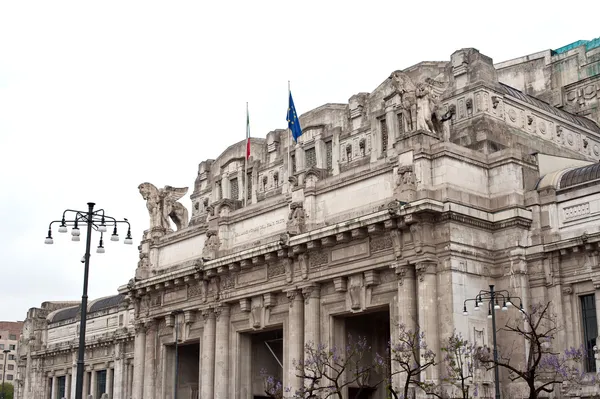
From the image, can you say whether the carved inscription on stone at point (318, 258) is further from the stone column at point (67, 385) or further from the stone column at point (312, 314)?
the stone column at point (67, 385)

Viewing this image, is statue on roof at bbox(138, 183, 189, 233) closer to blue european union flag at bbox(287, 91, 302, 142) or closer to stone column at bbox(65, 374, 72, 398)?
blue european union flag at bbox(287, 91, 302, 142)

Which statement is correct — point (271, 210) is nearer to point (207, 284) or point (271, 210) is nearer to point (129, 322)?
point (207, 284)

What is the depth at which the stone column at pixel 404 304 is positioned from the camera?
130 feet

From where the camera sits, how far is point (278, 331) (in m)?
50.2

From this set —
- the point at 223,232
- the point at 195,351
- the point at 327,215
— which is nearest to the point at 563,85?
the point at 327,215

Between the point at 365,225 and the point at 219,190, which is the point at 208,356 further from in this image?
the point at 219,190

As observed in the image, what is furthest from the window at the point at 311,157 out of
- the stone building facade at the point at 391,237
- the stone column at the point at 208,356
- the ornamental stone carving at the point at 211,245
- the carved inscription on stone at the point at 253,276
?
the stone column at the point at 208,356

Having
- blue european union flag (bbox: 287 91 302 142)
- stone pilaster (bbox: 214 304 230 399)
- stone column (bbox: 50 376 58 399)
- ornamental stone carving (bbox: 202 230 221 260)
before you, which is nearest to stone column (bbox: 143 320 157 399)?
stone pilaster (bbox: 214 304 230 399)

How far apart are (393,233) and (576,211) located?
8171 mm

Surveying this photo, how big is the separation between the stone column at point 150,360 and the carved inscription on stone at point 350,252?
17.1 m

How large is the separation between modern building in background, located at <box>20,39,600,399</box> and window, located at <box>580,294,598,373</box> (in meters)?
0.05

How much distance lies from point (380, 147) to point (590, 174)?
1475cm

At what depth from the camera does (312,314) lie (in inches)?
1743

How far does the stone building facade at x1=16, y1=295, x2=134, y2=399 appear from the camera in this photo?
7362 cm
